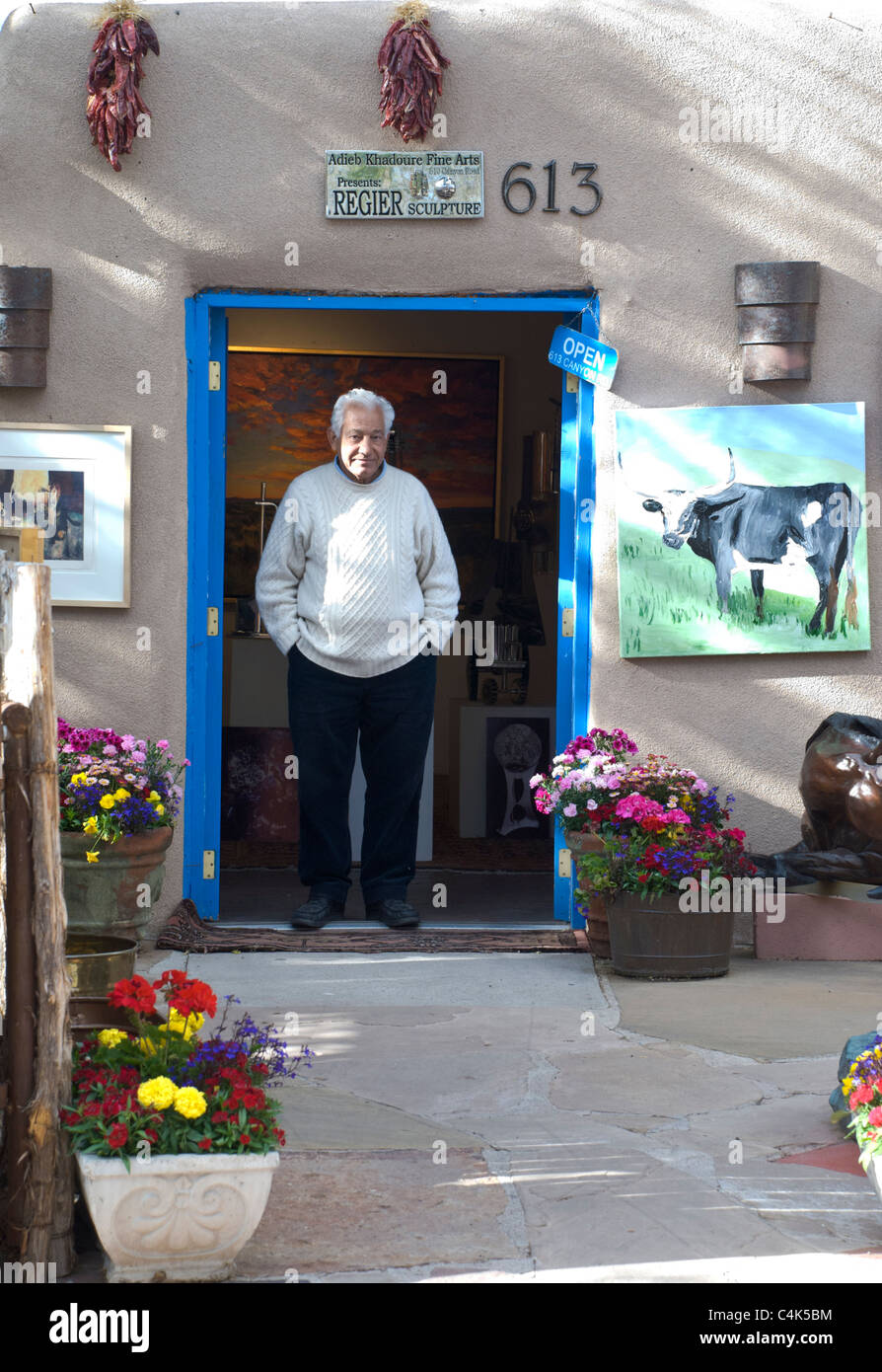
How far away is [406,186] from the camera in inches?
242

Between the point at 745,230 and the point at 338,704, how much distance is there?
2.48 m

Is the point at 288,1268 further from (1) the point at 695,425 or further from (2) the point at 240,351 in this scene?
(2) the point at 240,351

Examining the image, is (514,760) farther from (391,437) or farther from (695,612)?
(695,612)

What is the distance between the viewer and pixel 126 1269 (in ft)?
9.45

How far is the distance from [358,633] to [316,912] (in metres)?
1.12

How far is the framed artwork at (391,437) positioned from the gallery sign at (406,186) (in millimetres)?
3432

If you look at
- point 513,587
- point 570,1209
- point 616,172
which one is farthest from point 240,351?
point 570,1209

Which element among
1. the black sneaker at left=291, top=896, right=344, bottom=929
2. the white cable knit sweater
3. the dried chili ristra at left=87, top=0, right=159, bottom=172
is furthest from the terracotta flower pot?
the dried chili ristra at left=87, top=0, right=159, bottom=172

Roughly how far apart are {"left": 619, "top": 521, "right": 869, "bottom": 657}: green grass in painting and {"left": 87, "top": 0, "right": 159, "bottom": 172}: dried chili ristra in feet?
8.09

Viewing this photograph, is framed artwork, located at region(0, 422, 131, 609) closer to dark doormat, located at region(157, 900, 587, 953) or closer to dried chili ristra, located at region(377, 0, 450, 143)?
dark doormat, located at region(157, 900, 587, 953)

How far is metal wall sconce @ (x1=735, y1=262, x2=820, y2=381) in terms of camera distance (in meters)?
6.14

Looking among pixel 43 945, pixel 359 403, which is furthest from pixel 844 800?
pixel 43 945

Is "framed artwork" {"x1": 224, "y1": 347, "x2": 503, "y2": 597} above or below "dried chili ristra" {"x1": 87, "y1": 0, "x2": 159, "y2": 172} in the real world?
below

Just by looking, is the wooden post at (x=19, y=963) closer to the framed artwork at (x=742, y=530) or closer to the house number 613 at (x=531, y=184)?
the framed artwork at (x=742, y=530)
